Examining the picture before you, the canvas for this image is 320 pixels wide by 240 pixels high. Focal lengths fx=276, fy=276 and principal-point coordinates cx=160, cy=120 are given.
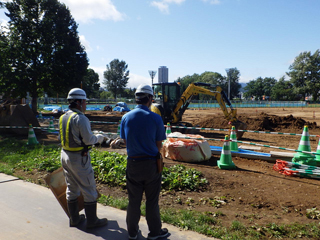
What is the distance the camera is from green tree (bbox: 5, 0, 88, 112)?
25.0 meters

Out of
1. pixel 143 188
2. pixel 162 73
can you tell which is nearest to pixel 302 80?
pixel 162 73

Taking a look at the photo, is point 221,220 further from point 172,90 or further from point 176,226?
point 172,90

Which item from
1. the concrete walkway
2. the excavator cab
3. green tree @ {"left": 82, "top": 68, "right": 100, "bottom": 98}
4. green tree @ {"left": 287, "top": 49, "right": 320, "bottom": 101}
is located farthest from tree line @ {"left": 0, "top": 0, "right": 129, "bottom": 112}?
green tree @ {"left": 287, "top": 49, "right": 320, "bottom": 101}

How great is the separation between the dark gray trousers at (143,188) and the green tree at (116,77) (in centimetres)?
9439

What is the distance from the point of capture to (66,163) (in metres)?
3.78

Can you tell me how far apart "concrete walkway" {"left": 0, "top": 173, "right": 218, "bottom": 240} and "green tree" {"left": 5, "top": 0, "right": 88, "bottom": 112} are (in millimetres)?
22409

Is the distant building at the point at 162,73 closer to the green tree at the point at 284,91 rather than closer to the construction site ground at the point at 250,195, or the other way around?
the construction site ground at the point at 250,195

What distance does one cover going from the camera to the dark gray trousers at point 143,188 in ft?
10.8

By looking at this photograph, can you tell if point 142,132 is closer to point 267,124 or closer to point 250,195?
point 250,195

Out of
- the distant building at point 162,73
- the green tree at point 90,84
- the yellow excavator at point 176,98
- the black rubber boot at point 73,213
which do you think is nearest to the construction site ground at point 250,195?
the black rubber boot at point 73,213

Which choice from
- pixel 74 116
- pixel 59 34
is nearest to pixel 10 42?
pixel 59 34

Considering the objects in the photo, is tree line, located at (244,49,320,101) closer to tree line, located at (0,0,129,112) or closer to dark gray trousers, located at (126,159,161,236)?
tree line, located at (0,0,129,112)

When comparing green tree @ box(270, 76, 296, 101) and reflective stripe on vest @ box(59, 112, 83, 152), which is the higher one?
green tree @ box(270, 76, 296, 101)

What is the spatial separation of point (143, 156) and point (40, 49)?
26.0 m
